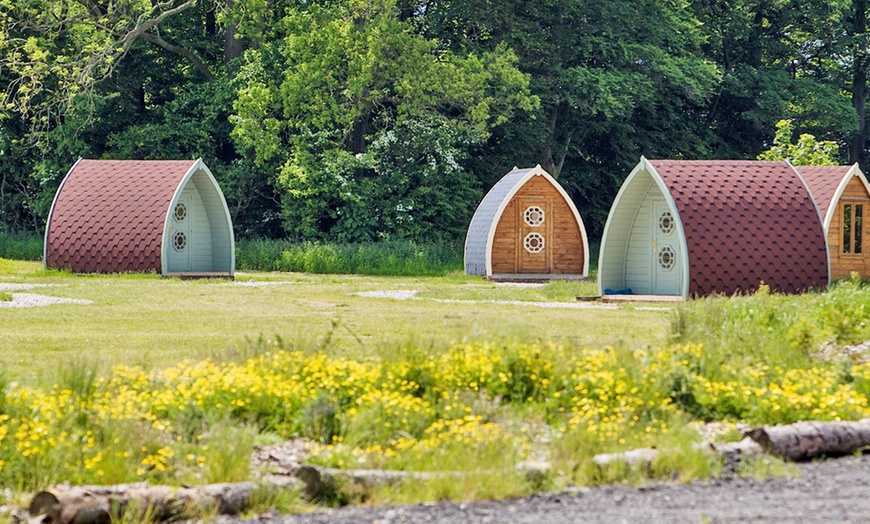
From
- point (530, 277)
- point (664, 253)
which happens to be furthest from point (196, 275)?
point (664, 253)

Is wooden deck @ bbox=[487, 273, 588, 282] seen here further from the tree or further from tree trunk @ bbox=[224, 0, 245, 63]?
tree trunk @ bbox=[224, 0, 245, 63]

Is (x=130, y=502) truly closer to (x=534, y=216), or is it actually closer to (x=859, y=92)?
(x=534, y=216)

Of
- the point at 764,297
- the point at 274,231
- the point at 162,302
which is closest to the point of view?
the point at 764,297

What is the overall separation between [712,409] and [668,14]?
31770 mm

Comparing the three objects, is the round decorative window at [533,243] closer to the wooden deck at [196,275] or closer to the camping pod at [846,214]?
the camping pod at [846,214]

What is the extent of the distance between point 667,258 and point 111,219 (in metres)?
11.9

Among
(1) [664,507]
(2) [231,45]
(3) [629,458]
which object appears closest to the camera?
(1) [664,507]

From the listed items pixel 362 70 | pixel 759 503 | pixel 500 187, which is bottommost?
pixel 759 503

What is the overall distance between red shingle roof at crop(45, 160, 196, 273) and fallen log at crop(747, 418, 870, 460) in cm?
1984

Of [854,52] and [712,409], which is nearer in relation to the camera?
[712,409]

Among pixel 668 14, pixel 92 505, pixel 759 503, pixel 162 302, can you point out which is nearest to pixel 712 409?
pixel 759 503

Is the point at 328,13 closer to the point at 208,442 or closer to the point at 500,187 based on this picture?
the point at 500,187

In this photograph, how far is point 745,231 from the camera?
2031 cm

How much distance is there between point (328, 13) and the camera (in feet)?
111
